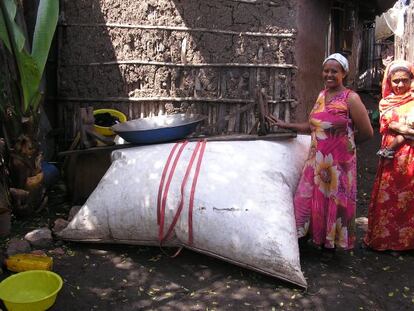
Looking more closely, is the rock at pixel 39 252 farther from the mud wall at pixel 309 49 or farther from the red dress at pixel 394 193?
the mud wall at pixel 309 49

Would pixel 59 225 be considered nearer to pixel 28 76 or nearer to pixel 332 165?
pixel 28 76

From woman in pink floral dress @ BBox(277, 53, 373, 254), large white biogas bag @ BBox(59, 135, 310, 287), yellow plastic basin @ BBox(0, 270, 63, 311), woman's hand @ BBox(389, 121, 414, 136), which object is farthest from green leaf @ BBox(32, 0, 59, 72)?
woman's hand @ BBox(389, 121, 414, 136)

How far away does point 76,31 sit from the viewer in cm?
524

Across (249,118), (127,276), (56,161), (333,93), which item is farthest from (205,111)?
(127,276)

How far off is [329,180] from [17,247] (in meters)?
2.26

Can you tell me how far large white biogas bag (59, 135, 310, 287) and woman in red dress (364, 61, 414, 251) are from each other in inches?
26.7

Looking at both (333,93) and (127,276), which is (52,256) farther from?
(333,93)

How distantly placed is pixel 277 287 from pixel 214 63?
113 inches

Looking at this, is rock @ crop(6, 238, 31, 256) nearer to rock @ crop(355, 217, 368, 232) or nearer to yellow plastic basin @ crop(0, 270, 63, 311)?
yellow plastic basin @ crop(0, 270, 63, 311)

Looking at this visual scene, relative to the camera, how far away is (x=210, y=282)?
307 cm

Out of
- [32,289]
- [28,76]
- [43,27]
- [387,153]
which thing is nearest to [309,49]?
[387,153]

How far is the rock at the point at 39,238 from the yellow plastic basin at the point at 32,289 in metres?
0.87

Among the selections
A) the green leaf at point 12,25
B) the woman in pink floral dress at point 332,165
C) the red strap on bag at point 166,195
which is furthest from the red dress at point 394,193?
the green leaf at point 12,25

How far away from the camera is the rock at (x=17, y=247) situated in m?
3.26
